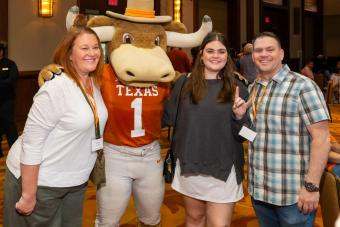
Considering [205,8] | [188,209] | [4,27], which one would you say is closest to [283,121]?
[188,209]

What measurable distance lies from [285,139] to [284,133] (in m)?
0.03

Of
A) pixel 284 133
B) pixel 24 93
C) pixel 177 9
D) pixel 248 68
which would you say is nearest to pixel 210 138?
pixel 284 133

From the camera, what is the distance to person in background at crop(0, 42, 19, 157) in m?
5.10

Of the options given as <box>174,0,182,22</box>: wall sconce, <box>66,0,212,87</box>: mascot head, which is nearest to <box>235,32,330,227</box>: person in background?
<box>66,0,212,87</box>: mascot head

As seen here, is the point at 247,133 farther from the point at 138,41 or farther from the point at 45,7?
the point at 45,7

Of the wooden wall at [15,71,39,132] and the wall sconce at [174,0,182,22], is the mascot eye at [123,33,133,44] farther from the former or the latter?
the wall sconce at [174,0,182,22]

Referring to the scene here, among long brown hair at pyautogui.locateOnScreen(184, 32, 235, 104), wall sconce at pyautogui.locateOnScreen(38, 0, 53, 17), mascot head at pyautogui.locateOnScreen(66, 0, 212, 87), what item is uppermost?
wall sconce at pyautogui.locateOnScreen(38, 0, 53, 17)

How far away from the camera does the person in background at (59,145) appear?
1.82 meters

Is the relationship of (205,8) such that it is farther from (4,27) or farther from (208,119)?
(208,119)

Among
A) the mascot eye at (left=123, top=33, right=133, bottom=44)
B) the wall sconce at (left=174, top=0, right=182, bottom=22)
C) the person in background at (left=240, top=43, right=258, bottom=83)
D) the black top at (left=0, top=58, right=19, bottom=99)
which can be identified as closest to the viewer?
the mascot eye at (left=123, top=33, right=133, bottom=44)

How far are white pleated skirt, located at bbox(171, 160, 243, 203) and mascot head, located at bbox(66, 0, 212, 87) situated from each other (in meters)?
0.55

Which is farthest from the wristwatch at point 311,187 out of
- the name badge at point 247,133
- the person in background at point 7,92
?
the person in background at point 7,92

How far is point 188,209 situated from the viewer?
2.35 metres

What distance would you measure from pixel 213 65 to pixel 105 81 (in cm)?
58
